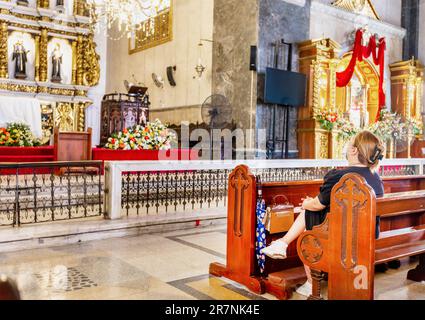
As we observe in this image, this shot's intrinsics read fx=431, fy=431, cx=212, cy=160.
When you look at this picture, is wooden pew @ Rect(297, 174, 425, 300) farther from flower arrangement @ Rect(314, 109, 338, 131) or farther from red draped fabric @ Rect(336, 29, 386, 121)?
red draped fabric @ Rect(336, 29, 386, 121)

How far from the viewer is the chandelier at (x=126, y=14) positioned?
9.89 meters

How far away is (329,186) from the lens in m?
3.16

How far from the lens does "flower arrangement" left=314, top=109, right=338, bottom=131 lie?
38.7ft

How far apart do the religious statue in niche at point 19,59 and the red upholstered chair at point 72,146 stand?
5.70 metres

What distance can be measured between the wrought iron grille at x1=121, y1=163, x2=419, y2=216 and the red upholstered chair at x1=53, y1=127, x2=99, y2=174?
1337 mm

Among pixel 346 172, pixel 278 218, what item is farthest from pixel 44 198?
pixel 346 172

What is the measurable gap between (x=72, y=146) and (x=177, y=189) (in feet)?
7.80

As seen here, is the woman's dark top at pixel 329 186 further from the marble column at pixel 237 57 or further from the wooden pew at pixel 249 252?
the marble column at pixel 237 57

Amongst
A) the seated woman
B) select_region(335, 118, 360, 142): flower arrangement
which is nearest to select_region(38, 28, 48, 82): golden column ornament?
select_region(335, 118, 360, 142): flower arrangement

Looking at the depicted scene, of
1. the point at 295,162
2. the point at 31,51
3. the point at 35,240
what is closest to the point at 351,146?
the point at 35,240

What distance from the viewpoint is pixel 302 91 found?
39.1 ft

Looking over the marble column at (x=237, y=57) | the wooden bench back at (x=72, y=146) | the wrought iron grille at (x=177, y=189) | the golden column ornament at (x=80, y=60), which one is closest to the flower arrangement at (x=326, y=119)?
the marble column at (x=237, y=57)

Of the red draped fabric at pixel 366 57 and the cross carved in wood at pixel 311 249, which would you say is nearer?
the cross carved in wood at pixel 311 249

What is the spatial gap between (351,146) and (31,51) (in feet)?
41.6
